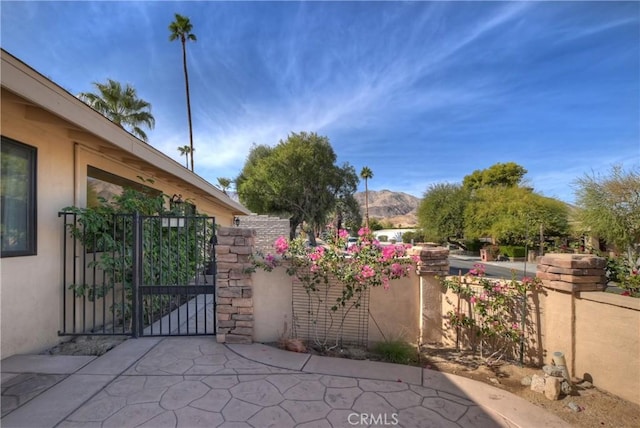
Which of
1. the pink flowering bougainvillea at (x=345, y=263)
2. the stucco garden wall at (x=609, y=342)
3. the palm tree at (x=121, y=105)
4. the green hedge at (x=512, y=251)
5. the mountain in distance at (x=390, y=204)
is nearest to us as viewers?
the stucco garden wall at (x=609, y=342)

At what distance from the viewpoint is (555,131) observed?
12.0 meters

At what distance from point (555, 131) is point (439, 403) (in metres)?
13.9

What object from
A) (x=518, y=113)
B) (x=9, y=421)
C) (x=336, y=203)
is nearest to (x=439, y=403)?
(x=9, y=421)

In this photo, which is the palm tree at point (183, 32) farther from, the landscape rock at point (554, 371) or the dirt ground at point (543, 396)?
the landscape rock at point (554, 371)

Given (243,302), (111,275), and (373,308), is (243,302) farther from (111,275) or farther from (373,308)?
(111,275)

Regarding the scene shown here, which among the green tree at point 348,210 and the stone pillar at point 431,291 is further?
the green tree at point 348,210

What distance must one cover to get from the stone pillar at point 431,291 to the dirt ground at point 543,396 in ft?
0.68

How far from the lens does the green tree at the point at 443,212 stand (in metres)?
25.4

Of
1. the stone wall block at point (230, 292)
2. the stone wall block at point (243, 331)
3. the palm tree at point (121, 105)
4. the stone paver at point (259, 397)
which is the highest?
the palm tree at point (121, 105)

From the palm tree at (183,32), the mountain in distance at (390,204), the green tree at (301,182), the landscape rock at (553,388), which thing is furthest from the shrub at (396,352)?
the mountain in distance at (390,204)

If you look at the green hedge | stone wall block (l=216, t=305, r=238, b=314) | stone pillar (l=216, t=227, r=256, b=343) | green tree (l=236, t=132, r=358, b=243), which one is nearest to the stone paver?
stone pillar (l=216, t=227, r=256, b=343)

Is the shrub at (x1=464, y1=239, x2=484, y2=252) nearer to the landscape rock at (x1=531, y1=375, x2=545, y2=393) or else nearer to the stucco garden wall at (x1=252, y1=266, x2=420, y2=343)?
the stucco garden wall at (x1=252, y1=266, x2=420, y2=343)

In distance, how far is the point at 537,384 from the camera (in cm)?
271

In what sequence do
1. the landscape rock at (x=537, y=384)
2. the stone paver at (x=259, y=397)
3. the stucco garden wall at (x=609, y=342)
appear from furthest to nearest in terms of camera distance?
1. the landscape rock at (x=537, y=384)
2. the stucco garden wall at (x=609, y=342)
3. the stone paver at (x=259, y=397)
